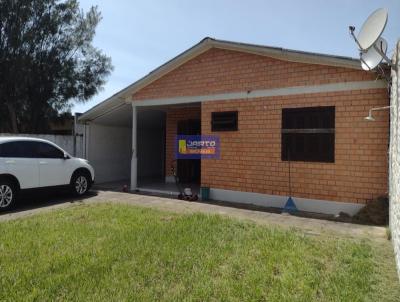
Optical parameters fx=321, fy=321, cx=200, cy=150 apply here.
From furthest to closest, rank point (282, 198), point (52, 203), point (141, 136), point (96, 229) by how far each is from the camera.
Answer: point (141, 136) < point (52, 203) < point (282, 198) < point (96, 229)

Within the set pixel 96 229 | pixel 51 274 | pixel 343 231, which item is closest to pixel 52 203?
pixel 96 229

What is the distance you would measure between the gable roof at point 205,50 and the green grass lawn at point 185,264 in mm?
3953

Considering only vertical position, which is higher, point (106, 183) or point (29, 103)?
point (29, 103)

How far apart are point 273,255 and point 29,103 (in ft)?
50.1

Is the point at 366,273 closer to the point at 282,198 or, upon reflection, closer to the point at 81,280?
the point at 81,280

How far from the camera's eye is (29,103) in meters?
15.9

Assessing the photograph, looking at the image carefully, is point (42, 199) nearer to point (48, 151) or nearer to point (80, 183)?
point (80, 183)

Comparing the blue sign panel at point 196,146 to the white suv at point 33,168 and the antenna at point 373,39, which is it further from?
the antenna at point 373,39

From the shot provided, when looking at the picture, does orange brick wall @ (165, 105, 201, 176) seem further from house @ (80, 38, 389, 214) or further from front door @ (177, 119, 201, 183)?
house @ (80, 38, 389, 214)

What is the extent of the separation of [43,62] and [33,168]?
9.70 meters

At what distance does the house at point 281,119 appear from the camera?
22.9 ft

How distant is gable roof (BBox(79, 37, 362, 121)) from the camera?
712 cm

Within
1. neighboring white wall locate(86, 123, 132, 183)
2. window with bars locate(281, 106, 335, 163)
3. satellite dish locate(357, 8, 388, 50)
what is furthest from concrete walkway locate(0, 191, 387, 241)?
satellite dish locate(357, 8, 388, 50)

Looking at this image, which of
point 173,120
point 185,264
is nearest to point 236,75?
point 173,120
